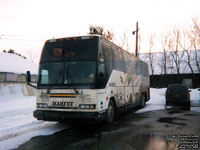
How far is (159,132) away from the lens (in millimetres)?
7016

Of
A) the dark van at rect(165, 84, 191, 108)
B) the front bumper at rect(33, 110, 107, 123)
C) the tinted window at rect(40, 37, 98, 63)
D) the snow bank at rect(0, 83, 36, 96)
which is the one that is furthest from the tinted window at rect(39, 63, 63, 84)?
the snow bank at rect(0, 83, 36, 96)

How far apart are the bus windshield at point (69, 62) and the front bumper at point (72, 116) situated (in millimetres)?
1088

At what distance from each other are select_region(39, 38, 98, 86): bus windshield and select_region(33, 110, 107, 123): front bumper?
1088 millimetres

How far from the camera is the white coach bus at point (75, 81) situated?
704 cm

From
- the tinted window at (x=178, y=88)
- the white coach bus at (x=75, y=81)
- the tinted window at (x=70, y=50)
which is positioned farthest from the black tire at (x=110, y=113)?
the tinted window at (x=178, y=88)

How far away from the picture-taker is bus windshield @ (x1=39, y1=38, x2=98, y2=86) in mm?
7207

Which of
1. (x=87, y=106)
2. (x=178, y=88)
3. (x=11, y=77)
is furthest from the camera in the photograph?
(x=11, y=77)

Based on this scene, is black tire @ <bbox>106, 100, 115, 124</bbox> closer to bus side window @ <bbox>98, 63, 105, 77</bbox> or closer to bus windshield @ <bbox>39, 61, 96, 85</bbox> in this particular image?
bus side window @ <bbox>98, 63, 105, 77</bbox>

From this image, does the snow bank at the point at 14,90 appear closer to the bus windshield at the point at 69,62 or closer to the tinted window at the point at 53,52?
the tinted window at the point at 53,52

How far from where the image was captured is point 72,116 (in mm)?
7016

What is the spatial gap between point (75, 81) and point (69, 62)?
79 cm

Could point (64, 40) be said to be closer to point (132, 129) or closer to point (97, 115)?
point (97, 115)

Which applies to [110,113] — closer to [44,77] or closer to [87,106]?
[87,106]

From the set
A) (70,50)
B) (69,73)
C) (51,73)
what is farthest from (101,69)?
(51,73)
